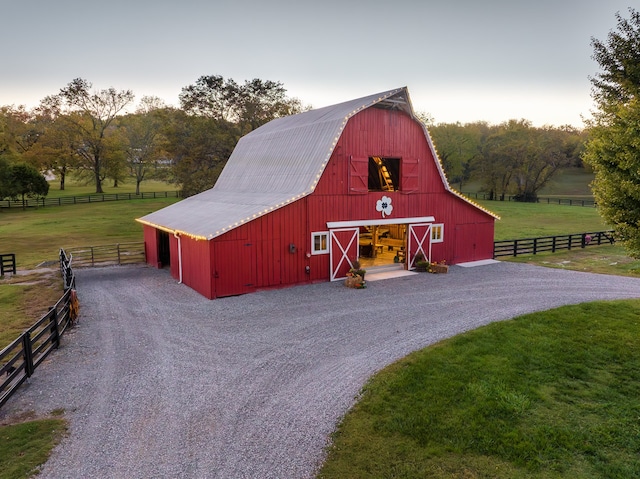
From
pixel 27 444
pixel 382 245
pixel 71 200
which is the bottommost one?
pixel 27 444

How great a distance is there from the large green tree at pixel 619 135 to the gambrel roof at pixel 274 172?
9414mm

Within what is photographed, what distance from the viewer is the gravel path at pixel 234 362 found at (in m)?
6.34

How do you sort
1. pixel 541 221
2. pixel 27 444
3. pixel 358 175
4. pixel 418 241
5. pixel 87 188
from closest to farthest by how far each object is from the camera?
pixel 27 444, pixel 358 175, pixel 418 241, pixel 541 221, pixel 87 188

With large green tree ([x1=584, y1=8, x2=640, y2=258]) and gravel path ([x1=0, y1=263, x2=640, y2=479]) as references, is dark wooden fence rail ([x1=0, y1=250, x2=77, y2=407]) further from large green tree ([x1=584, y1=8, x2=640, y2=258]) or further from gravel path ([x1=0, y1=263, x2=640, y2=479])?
large green tree ([x1=584, y1=8, x2=640, y2=258])

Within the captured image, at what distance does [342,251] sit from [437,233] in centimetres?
541

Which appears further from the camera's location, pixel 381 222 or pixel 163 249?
pixel 163 249

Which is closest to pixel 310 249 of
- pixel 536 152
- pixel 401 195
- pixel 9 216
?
pixel 401 195

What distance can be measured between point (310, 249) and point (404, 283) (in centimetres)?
393

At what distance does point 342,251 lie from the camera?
17703 millimetres

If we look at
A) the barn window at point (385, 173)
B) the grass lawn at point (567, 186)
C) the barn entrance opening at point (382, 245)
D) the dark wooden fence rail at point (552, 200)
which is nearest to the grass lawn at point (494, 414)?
the barn entrance opening at point (382, 245)

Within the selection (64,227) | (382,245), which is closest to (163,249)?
(382,245)

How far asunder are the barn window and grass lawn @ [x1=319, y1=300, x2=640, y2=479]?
1137cm

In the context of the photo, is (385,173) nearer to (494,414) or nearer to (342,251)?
(342,251)

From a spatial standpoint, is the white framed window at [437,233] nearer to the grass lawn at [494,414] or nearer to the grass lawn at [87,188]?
the grass lawn at [494,414]
